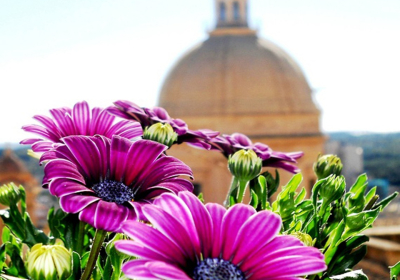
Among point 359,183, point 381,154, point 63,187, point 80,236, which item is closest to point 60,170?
point 63,187

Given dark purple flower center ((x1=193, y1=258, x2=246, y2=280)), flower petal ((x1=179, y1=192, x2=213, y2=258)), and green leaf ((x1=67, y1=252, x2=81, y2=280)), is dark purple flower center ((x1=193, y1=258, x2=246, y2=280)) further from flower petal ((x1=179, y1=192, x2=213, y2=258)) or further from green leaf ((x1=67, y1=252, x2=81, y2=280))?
green leaf ((x1=67, y1=252, x2=81, y2=280))

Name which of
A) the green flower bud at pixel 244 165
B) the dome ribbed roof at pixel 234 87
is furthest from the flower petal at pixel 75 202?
the dome ribbed roof at pixel 234 87

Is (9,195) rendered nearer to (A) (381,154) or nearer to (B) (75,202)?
(B) (75,202)

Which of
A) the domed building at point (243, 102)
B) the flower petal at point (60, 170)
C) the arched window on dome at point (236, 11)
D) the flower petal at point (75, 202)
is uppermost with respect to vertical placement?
the arched window on dome at point (236, 11)

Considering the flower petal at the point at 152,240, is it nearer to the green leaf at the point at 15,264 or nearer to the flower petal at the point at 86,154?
the flower petal at the point at 86,154

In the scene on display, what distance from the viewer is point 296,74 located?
12789 mm

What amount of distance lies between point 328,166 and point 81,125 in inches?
11.8

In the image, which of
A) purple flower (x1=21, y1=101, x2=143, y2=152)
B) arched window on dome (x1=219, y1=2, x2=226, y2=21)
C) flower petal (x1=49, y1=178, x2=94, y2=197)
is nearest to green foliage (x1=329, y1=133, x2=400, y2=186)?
arched window on dome (x1=219, y1=2, x2=226, y2=21)

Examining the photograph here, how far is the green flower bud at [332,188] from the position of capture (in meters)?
0.58

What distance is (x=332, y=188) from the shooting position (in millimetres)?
588

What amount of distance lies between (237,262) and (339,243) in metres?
0.17

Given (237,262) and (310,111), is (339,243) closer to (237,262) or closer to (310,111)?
(237,262)

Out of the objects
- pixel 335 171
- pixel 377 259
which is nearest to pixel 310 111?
pixel 377 259

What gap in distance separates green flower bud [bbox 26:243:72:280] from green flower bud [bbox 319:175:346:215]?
0.27 meters
